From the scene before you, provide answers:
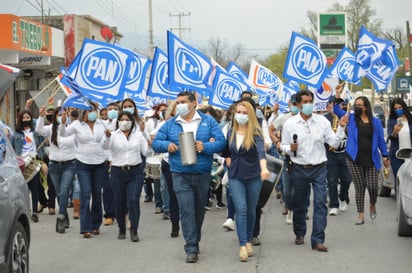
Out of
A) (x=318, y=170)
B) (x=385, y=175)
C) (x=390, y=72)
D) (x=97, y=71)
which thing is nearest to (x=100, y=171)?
(x=97, y=71)

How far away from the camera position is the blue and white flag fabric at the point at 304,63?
564 inches

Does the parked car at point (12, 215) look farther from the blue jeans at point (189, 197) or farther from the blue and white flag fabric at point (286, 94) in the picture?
the blue and white flag fabric at point (286, 94)

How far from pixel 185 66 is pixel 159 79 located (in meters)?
3.18

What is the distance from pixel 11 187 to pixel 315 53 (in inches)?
346

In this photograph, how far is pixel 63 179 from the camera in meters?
11.5

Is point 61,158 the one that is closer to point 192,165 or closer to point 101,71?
point 101,71

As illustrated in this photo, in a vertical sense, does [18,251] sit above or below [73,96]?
below

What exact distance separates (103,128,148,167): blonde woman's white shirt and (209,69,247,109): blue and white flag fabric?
7154mm

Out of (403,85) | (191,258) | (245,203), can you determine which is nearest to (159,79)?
(245,203)

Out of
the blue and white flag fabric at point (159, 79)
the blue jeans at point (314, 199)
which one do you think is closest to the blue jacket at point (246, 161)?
the blue jeans at point (314, 199)

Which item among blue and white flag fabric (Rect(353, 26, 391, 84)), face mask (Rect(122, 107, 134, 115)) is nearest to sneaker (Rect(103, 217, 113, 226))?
face mask (Rect(122, 107, 134, 115))

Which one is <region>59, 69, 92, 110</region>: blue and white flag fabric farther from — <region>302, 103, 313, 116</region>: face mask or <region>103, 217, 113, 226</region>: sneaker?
<region>302, 103, 313, 116</region>: face mask

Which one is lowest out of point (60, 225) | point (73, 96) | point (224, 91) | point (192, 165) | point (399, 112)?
point (60, 225)

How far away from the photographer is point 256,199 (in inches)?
360
